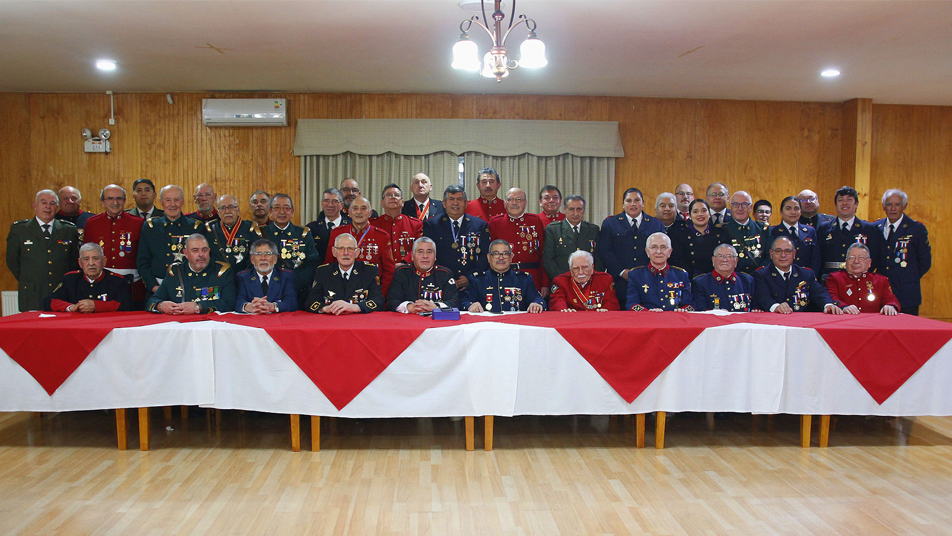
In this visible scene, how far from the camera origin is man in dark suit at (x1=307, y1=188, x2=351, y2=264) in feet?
16.0

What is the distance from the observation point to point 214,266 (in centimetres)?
406

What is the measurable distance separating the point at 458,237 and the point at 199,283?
5.75ft

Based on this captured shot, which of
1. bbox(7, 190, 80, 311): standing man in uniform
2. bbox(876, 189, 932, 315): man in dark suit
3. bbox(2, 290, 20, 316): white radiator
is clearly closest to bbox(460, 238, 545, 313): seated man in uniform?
bbox(876, 189, 932, 315): man in dark suit

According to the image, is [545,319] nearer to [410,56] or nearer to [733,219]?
[733,219]

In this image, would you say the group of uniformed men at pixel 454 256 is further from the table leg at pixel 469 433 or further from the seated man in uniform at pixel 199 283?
the table leg at pixel 469 433

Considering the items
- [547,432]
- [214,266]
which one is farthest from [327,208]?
[547,432]

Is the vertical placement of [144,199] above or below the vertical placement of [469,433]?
above

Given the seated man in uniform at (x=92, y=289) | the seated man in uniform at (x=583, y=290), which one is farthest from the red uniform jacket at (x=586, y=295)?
the seated man in uniform at (x=92, y=289)

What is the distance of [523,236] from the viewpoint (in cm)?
485

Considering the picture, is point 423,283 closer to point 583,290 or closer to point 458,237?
point 458,237

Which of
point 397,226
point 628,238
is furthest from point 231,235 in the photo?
point 628,238

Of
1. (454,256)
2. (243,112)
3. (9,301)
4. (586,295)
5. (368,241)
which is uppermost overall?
(243,112)

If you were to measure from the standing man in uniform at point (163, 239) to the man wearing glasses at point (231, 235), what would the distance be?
14 centimetres

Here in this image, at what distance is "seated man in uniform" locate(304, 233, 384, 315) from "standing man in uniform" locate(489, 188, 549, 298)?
45.5 inches
